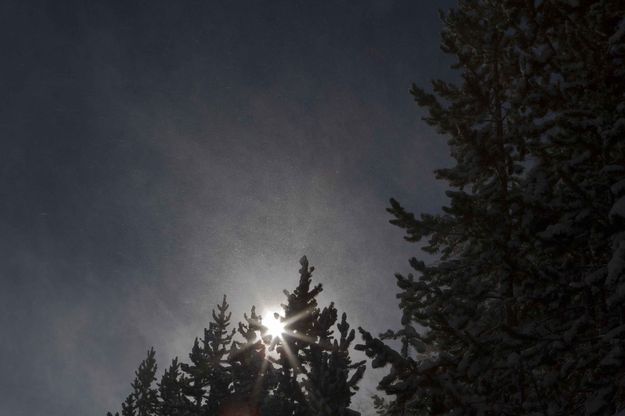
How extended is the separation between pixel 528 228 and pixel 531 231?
12 centimetres

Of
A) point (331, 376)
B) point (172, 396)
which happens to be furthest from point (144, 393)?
point (331, 376)

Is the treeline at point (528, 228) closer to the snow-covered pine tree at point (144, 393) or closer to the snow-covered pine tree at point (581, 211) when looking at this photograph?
the snow-covered pine tree at point (581, 211)

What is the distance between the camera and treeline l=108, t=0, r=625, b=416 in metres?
6.15

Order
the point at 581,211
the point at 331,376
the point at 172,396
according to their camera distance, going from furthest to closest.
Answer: the point at 172,396
the point at 331,376
the point at 581,211

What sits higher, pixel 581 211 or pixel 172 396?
pixel 172 396

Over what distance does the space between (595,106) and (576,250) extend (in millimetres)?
2507

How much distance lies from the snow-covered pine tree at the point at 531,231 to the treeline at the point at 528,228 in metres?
0.03

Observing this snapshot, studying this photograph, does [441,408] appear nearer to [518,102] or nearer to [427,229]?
[427,229]

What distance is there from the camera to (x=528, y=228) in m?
6.78

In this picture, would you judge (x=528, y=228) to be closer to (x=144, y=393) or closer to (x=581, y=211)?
(x=581, y=211)

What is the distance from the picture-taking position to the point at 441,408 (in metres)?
6.25

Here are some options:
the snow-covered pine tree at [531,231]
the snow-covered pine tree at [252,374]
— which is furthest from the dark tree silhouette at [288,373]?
the snow-covered pine tree at [531,231]

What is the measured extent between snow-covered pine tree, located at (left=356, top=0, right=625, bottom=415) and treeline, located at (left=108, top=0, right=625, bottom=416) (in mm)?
26

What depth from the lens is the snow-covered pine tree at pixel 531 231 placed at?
615cm
